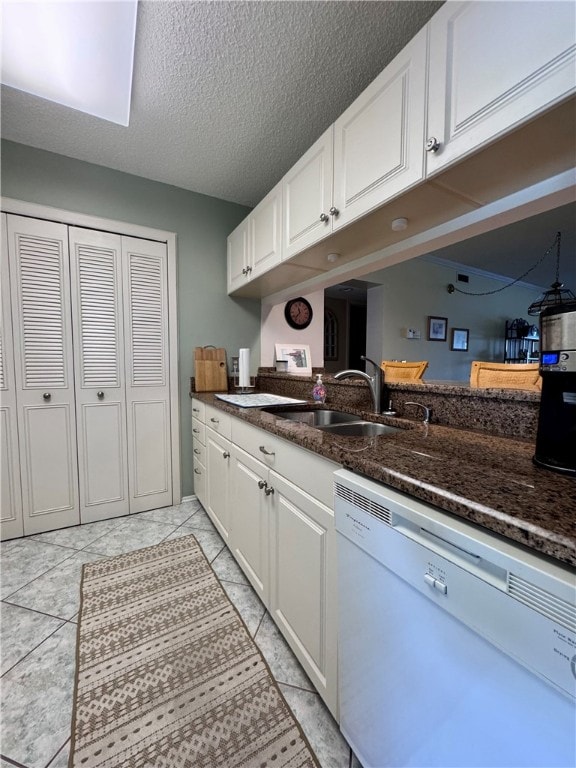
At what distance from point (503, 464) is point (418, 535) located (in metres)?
0.32

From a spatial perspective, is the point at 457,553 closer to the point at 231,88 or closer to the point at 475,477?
the point at 475,477

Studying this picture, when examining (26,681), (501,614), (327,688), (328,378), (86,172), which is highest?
(86,172)

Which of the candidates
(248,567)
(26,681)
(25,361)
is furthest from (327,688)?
(25,361)

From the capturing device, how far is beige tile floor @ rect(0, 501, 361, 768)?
0.92 m

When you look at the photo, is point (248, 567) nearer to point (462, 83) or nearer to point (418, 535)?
point (418, 535)

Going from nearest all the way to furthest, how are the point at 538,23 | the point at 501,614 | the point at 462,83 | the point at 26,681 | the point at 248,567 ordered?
the point at 501,614 < the point at 538,23 < the point at 462,83 < the point at 26,681 < the point at 248,567

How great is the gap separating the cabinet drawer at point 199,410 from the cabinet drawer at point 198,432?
38 mm

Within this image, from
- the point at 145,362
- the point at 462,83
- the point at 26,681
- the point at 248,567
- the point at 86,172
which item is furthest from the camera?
the point at 145,362

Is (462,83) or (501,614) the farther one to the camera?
(462,83)

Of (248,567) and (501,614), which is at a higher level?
(501,614)

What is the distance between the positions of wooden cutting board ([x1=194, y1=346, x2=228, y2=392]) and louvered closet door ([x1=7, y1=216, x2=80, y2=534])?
2.78 feet

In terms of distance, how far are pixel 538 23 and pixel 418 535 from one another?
115cm

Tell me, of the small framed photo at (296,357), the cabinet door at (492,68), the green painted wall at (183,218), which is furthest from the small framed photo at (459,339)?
the cabinet door at (492,68)

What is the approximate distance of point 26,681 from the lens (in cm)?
109
